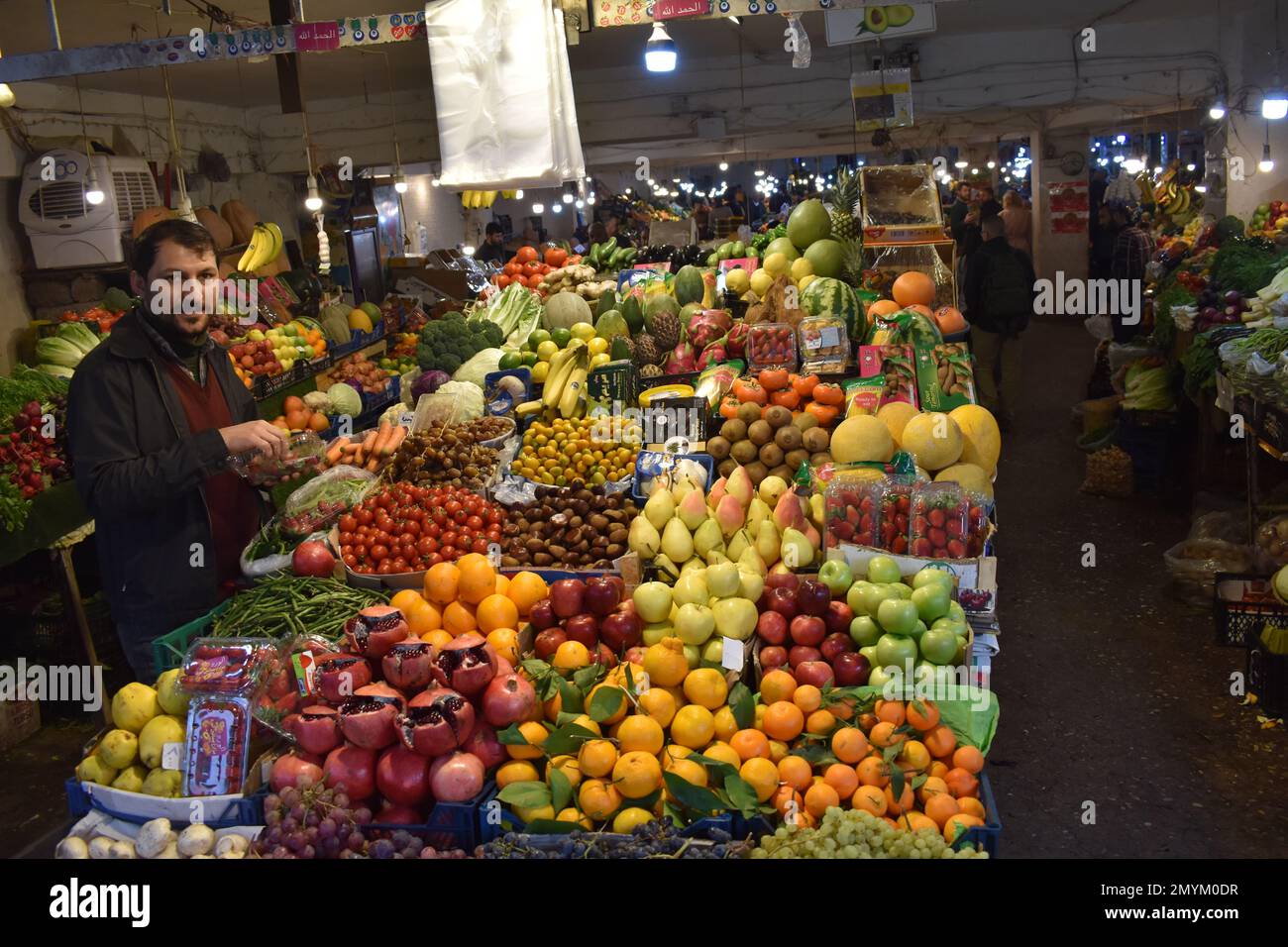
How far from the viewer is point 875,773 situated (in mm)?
2748

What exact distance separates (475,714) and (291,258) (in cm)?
1091

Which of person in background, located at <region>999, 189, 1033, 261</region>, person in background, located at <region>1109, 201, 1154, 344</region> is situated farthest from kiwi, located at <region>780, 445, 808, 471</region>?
person in background, located at <region>999, 189, 1033, 261</region>

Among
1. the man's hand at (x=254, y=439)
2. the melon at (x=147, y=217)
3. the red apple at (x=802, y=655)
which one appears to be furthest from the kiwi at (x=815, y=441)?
the melon at (x=147, y=217)

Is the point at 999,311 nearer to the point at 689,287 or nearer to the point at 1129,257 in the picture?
the point at 1129,257

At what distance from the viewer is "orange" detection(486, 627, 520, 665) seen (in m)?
3.14

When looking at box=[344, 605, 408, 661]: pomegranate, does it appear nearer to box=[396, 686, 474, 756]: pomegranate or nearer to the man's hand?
box=[396, 686, 474, 756]: pomegranate

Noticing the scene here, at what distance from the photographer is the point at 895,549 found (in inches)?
146

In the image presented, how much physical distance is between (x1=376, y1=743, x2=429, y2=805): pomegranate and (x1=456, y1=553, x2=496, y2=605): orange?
74 cm

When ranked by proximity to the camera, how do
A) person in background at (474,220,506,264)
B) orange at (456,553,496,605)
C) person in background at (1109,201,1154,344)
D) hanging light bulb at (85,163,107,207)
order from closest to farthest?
orange at (456,553,496,605) → hanging light bulb at (85,163,107,207) → person in background at (1109,201,1154,344) → person in background at (474,220,506,264)

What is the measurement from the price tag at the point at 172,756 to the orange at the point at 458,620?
852mm

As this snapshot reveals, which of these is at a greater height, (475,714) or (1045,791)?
(475,714)
